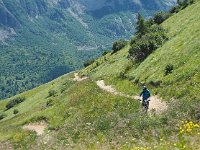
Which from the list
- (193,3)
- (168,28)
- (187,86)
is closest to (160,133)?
(187,86)

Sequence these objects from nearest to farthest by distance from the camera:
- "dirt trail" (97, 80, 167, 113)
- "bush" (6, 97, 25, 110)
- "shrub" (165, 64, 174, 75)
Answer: "dirt trail" (97, 80, 167, 113) → "shrub" (165, 64, 174, 75) → "bush" (6, 97, 25, 110)

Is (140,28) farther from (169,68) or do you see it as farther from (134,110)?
(134,110)

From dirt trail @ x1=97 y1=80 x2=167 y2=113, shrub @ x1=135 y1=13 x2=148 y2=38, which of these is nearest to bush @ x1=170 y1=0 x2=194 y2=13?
shrub @ x1=135 y1=13 x2=148 y2=38

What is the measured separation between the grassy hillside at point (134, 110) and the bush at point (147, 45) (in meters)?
1.36

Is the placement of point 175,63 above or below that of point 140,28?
below

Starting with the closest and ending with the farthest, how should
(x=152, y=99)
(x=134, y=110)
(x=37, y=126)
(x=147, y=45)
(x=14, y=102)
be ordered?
1. (x=134, y=110)
2. (x=152, y=99)
3. (x=37, y=126)
4. (x=147, y=45)
5. (x=14, y=102)

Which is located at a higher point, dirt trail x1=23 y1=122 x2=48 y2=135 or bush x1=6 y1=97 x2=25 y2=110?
dirt trail x1=23 y1=122 x2=48 y2=135

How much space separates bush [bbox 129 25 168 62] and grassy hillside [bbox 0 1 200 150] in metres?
1.36

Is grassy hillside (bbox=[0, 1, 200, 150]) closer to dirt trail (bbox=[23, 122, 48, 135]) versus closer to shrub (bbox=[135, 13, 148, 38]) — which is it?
dirt trail (bbox=[23, 122, 48, 135])

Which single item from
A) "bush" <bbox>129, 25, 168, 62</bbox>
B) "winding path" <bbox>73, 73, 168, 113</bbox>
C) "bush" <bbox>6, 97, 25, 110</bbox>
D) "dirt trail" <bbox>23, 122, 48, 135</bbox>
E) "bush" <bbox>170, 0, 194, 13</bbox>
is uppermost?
"bush" <bbox>170, 0, 194, 13</bbox>

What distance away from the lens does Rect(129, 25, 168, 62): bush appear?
62969 millimetres

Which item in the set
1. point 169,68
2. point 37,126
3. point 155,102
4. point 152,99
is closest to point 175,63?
point 169,68

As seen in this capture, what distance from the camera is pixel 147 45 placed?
63094 millimetres

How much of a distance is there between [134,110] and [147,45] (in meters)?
Answer: 23.0
